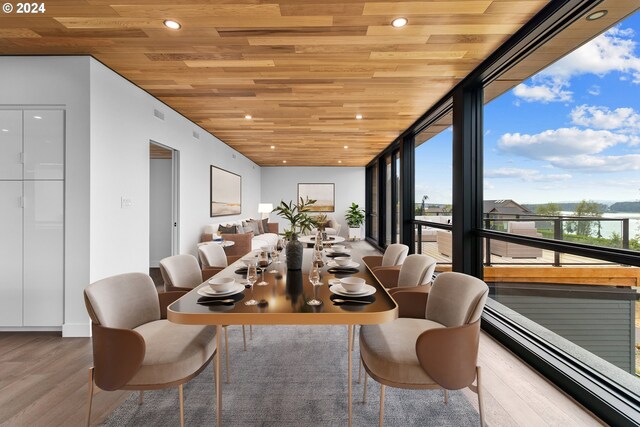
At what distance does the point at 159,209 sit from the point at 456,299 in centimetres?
614

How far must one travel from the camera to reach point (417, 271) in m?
2.35

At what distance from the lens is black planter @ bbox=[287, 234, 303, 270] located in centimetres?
229

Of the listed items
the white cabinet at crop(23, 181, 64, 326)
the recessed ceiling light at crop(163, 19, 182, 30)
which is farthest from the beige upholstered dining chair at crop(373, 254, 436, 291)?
the white cabinet at crop(23, 181, 64, 326)

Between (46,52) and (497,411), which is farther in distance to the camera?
(46,52)

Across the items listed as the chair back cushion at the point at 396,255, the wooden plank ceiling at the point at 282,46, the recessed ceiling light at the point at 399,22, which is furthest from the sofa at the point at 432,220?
the recessed ceiling light at the point at 399,22

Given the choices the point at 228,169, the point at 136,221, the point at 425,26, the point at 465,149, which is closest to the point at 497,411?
the point at 465,149

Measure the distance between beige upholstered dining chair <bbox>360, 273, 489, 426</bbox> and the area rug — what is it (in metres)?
0.39

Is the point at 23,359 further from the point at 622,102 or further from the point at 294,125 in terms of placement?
the point at 622,102

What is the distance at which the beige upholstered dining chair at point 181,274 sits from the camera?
87.5 inches

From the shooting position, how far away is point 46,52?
9.44ft

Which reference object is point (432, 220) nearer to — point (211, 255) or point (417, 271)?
point (417, 271)

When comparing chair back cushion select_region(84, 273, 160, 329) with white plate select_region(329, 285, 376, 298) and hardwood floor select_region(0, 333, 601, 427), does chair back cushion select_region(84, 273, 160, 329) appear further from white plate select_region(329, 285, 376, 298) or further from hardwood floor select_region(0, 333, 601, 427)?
white plate select_region(329, 285, 376, 298)

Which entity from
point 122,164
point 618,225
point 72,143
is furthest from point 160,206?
point 618,225

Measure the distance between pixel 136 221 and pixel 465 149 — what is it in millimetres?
3852
